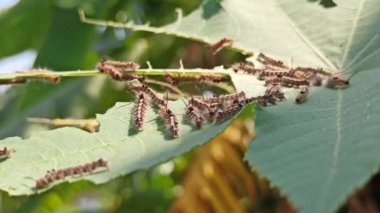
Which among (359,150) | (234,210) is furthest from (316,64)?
(234,210)

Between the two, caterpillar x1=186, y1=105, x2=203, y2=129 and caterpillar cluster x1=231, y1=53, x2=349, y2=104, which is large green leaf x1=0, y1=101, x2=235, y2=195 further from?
caterpillar cluster x1=231, y1=53, x2=349, y2=104

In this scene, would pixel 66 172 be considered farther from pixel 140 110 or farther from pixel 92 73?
pixel 92 73

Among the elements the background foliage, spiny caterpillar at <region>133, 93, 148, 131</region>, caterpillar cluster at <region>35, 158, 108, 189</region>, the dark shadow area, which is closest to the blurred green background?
the background foliage

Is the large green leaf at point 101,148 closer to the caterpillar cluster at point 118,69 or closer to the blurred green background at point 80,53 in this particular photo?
the caterpillar cluster at point 118,69

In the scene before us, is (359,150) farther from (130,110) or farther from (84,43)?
(84,43)

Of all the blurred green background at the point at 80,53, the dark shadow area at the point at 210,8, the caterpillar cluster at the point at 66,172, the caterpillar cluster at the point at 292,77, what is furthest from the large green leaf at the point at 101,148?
the blurred green background at the point at 80,53
